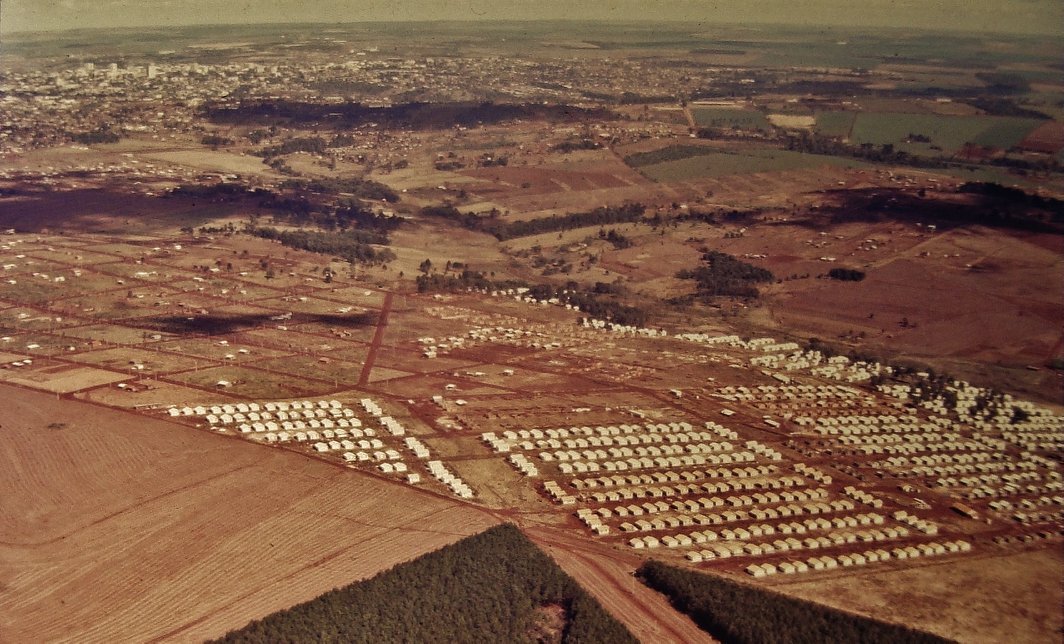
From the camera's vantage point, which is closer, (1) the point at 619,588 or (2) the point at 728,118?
(1) the point at 619,588

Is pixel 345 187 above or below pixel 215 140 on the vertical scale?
below

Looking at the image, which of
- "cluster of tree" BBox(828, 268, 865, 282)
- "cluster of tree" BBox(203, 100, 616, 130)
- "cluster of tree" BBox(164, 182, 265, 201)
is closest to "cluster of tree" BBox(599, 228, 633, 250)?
"cluster of tree" BBox(828, 268, 865, 282)

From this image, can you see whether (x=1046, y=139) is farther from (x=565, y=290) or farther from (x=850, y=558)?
(x=850, y=558)

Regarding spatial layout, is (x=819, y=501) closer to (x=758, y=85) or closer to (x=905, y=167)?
(x=905, y=167)

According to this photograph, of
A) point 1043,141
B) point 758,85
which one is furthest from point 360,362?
point 758,85

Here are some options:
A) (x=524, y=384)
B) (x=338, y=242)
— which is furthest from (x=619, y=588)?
(x=338, y=242)

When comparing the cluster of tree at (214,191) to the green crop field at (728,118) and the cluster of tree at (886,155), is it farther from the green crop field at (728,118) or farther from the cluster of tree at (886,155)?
the green crop field at (728,118)
